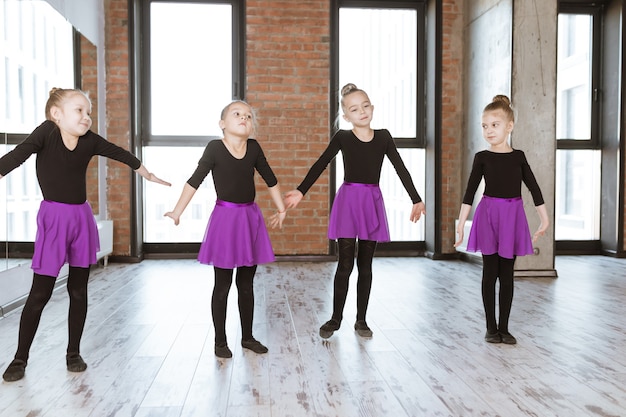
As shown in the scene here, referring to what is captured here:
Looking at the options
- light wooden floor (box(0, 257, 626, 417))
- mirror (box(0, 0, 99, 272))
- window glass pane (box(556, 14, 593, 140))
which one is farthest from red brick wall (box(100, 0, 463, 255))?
window glass pane (box(556, 14, 593, 140))

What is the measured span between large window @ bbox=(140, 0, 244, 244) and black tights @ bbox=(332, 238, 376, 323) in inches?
130

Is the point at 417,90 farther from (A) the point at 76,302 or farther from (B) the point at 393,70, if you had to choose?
(A) the point at 76,302


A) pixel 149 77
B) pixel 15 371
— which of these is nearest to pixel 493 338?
pixel 15 371

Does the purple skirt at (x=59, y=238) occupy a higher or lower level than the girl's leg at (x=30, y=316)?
higher

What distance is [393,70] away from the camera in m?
6.24

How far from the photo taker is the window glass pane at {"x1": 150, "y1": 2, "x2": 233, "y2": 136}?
593 centimetres

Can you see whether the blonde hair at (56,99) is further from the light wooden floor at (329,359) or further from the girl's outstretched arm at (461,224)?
the girl's outstretched arm at (461,224)

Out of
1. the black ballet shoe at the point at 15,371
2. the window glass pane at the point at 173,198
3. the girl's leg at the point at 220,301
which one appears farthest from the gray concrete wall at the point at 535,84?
the black ballet shoe at the point at 15,371

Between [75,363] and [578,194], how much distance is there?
5708 millimetres

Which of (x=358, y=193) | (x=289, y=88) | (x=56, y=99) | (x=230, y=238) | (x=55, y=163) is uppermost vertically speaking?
(x=289, y=88)

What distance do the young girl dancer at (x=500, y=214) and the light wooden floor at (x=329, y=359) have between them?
238 millimetres

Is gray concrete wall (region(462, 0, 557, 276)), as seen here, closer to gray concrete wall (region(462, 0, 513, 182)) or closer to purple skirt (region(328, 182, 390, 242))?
gray concrete wall (region(462, 0, 513, 182))

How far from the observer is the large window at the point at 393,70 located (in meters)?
6.14

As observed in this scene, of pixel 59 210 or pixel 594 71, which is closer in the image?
pixel 59 210
